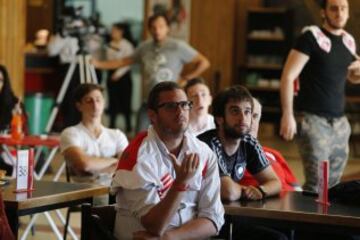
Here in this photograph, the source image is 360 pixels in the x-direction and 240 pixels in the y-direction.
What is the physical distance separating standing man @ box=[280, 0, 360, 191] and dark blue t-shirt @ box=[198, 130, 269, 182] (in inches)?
45.4

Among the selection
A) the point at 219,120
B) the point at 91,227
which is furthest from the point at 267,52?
the point at 91,227

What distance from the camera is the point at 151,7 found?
1427 centimetres

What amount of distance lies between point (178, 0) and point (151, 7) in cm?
51

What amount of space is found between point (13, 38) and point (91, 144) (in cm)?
550

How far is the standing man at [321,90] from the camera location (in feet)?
17.0

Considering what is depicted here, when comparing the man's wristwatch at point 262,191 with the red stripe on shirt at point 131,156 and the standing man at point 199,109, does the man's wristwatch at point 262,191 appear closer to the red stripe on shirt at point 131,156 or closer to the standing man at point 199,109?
the red stripe on shirt at point 131,156

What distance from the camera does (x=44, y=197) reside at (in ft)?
11.8

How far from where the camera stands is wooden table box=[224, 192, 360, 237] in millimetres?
3342

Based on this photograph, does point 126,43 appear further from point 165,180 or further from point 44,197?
point 165,180

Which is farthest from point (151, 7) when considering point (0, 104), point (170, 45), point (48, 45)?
point (0, 104)

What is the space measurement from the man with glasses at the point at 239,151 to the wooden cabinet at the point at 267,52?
992cm

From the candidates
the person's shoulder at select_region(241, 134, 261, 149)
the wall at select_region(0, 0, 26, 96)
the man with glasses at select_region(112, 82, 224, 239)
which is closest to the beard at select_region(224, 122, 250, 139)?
the person's shoulder at select_region(241, 134, 261, 149)

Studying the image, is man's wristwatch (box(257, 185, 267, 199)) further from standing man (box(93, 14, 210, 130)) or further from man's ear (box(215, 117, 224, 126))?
standing man (box(93, 14, 210, 130))

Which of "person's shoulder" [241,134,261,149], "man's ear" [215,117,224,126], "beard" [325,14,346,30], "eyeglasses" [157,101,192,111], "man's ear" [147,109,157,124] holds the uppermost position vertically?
"beard" [325,14,346,30]
